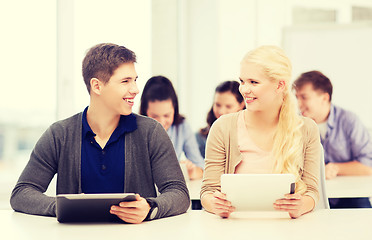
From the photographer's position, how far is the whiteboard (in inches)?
200

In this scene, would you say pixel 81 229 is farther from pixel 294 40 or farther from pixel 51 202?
pixel 294 40

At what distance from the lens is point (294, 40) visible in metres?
5.19

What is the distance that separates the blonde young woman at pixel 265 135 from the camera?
7.23 ft

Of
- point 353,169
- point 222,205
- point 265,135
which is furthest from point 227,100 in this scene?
point 222,205

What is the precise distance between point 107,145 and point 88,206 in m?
0.50

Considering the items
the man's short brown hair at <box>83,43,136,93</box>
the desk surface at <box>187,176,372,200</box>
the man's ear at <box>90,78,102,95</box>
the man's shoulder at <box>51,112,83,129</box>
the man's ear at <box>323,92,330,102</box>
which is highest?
the man's short brown hair at <box>83,43,136,93</box>

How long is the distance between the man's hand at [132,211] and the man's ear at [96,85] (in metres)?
0.63

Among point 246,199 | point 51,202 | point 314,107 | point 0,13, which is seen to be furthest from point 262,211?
point 0,13

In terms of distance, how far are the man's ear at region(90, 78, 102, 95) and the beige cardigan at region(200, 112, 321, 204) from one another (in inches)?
20.0

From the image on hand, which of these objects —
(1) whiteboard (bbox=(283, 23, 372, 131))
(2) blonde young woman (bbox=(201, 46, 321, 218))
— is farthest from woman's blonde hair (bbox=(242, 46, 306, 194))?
(1) whiteboard (bbox=(283, 23, 372, 131))

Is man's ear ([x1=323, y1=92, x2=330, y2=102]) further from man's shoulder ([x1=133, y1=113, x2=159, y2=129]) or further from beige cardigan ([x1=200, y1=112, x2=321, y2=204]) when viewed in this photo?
man's shoulder ([x1=133, y1=113, x2=159, y2=129])

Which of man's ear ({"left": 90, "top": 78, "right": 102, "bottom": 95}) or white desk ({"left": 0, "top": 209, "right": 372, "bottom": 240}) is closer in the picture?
white desk ({"left": 0, "top": 209, "right": 372, "bottom": 240})

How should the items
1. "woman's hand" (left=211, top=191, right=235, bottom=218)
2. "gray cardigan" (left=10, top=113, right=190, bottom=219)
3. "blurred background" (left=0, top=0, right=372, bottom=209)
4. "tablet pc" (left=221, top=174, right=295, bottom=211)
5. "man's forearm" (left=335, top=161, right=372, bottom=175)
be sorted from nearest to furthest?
"tablet pc" (left=221, top=174, right=295, bottom=211)
"woman's hand" (left=211, top=191, right=235, bottom=218)
"gray cardigan" (left=10, top=113, right=190, bottom=219)
"man's forearm" (left=335, top=161, right=372, bottom=175)
"blurred background" (left=0, top=0, right=372, bottom=209)

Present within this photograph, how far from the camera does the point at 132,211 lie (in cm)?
185
